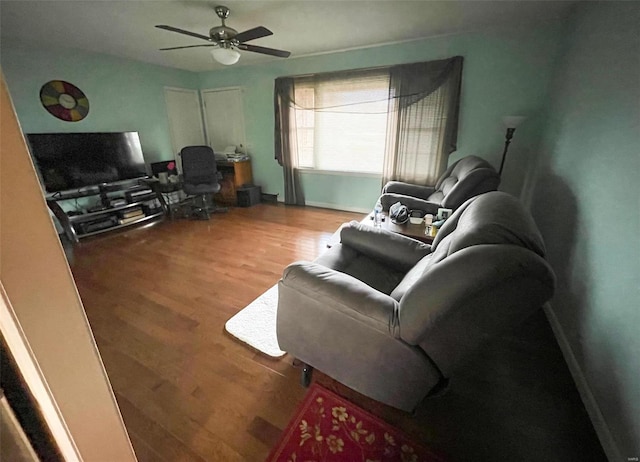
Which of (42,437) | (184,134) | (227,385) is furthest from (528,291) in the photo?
(184,134)

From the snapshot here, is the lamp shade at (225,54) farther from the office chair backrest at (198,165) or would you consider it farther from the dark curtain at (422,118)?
the dark curtain at (422,118)

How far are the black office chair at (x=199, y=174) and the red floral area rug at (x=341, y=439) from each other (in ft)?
10.8

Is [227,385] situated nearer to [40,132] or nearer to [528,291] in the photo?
[528,291]

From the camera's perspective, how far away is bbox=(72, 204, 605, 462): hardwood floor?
1.12 metres

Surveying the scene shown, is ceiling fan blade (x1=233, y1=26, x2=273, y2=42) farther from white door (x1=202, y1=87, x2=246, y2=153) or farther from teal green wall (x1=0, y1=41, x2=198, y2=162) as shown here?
teal green wall (x1=0, y1=41, x2=198, y2=162)

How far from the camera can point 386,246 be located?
63.2 inches

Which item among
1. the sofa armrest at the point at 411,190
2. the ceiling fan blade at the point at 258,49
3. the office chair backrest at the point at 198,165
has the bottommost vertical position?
the sofa armrest at the point at 411,190

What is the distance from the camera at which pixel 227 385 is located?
54.2 inches

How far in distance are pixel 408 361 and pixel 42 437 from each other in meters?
0.98

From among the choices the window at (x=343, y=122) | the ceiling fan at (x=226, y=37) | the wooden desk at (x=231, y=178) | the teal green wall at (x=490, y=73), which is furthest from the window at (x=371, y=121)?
the ceiling fan at (x=226, y=37)

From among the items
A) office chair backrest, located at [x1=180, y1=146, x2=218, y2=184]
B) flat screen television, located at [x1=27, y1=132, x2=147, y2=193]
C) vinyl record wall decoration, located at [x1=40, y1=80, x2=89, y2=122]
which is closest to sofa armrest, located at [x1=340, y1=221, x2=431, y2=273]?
office chair backrest, located at [x1=180, y1=146, x2=218, y2=184]

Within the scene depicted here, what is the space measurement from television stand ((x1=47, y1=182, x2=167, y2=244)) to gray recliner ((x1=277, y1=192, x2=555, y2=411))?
3239 mm

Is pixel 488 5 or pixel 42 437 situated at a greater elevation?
pixel 488 5

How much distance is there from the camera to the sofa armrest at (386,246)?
154 cm
